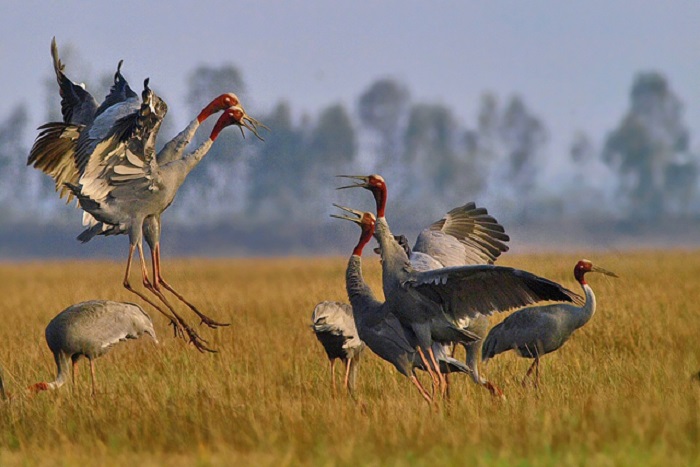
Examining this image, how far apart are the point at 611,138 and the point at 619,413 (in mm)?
77773

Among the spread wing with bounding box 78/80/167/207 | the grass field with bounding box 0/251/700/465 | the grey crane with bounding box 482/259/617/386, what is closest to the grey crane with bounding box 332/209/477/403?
the grass field with bounding box 0/251/700/465

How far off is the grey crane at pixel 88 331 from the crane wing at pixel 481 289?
2782 millimetres

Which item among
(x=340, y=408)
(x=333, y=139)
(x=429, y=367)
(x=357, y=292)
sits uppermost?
(x=333, y=139)

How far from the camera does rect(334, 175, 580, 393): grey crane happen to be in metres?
7.29

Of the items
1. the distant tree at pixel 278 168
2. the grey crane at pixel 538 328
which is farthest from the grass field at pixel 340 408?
the distant tree at pixel 278 168

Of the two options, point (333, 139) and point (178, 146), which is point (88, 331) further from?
point (333, 139)

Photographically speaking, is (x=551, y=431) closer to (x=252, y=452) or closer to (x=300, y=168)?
(x=252, y=452)

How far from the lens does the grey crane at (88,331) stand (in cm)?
882

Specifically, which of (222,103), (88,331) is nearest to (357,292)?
(88,331)

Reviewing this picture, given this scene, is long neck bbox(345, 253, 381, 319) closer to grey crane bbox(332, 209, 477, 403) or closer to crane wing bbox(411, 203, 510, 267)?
grey crane bbox(332, 209, 477, 403)

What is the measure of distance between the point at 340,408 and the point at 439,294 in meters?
1.15

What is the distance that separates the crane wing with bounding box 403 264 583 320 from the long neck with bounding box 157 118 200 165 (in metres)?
2.86

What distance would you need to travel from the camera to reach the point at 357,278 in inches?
319

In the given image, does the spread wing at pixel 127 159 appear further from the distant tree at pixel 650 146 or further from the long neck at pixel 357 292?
the distant tree at pixel 650 146
